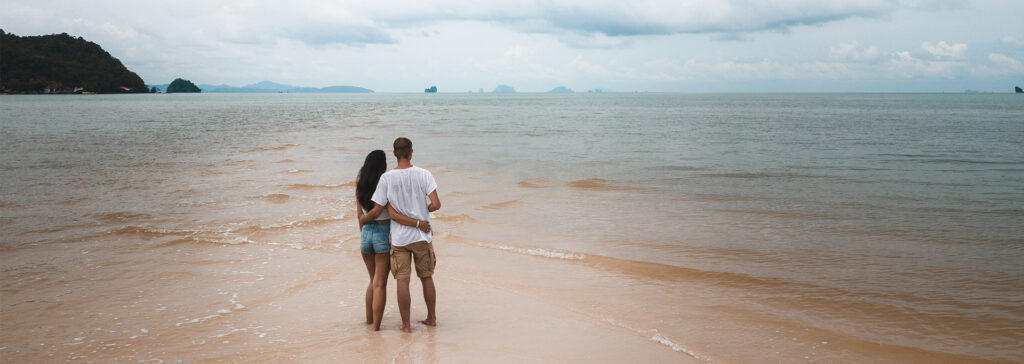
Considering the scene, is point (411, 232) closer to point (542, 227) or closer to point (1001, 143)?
point (542, 227)

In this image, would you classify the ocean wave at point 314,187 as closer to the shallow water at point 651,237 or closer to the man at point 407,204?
the shallow water at point 651,237

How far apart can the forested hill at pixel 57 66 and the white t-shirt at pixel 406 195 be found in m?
182

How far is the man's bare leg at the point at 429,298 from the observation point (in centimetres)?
561

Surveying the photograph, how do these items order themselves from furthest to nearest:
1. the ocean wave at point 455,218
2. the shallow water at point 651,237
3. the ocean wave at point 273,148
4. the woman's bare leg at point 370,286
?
the ocean wave at point 273,148 → the ocean wave at point 455,218 → the shallow water at point 651,237 → the woman's bare leg at point 370,286

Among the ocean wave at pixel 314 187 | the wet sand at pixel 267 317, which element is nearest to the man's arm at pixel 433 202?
the wet sand at pixel 267 317

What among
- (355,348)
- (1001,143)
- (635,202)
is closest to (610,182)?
(635,202)

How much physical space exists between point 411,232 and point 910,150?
92.3ft

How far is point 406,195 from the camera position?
5188 millimetres

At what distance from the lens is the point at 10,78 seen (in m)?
143

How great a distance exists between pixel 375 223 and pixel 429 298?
955 mm

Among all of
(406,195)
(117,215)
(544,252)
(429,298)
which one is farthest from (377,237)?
(117,215)

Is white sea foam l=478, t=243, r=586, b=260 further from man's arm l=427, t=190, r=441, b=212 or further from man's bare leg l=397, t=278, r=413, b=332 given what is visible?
man's arm l=427, t=190, r=441, b=212

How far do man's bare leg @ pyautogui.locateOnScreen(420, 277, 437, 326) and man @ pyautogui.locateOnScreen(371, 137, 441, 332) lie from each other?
8 centimetres

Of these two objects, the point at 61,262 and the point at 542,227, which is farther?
the point at 542,227
